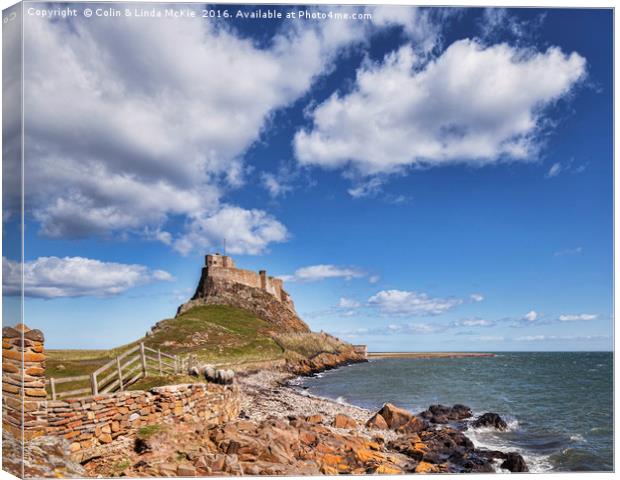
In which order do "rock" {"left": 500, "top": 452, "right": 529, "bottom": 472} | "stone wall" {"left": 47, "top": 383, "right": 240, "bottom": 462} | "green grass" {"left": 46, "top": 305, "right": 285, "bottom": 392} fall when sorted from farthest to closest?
"green grass" {"left": 46, "top": 305, "right": 285, "bottom": 392}, "rock" {"left": 500, "top": 452, "right": 529, "bottom": 472}, "stone wall" {"left": 47, "top": 383, "right": 240, "bottom": 462}

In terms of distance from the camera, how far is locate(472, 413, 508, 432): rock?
60.7ft

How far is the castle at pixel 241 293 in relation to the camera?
67.9 meters

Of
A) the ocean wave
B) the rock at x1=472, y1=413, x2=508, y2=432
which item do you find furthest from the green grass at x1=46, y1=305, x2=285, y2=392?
the rock at x1=472, y1=413, x2=508, y2=432

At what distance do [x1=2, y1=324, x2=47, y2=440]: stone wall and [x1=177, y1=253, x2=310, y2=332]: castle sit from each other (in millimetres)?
57078

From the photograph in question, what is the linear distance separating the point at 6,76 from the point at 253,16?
5509 millimetres

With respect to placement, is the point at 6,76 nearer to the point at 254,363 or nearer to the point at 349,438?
the point at 349,438

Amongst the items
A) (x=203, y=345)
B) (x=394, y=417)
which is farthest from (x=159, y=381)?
(x=203, y=345)

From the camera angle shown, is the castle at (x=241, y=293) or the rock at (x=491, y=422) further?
the castle at (x=241, y=293)

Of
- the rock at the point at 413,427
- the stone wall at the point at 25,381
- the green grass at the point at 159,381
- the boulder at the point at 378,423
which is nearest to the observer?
the stone wall at the point at 25,381

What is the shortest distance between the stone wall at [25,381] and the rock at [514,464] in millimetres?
12000

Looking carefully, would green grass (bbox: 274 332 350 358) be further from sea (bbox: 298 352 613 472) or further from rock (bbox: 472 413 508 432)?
rock (bbox: 472 413 508 432)

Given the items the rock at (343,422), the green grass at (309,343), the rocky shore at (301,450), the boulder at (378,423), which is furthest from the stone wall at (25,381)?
the green grass at (309,343)

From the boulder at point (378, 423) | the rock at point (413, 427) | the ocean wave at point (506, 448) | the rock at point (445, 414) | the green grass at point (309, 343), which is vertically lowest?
the ocean wave at point (506, 448)

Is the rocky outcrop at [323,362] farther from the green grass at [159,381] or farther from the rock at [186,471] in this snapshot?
the rock at [186,471]
